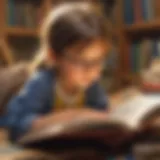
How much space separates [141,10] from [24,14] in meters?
0.57

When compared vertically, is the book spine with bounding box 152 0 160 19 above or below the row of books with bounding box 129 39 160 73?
above

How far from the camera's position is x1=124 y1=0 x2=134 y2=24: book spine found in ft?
6.73

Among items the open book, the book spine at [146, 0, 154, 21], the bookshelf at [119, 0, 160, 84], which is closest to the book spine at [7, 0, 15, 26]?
the bookshelf at [119, 0, 160, 84]

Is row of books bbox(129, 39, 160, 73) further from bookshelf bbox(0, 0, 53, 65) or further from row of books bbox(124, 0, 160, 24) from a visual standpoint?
bookshelf bbox(0, 0, 53, 65)

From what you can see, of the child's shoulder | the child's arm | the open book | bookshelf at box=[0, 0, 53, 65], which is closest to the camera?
the open book

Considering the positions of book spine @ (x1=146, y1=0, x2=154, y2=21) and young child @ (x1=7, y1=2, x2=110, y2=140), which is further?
book spine @ (x1=146, y1=0, x2=154, y2=21)

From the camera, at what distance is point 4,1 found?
1952 mm

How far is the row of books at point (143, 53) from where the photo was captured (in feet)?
6.61

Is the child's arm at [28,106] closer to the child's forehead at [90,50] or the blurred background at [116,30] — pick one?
the child's forehead at [90,50]

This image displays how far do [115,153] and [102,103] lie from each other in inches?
11.9

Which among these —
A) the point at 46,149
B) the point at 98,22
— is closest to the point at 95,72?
the point at 98,22

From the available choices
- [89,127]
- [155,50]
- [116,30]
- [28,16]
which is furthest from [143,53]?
[89,127]

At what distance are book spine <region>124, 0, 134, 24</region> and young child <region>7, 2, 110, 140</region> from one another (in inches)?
44.9

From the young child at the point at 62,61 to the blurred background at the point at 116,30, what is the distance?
0.99 m
